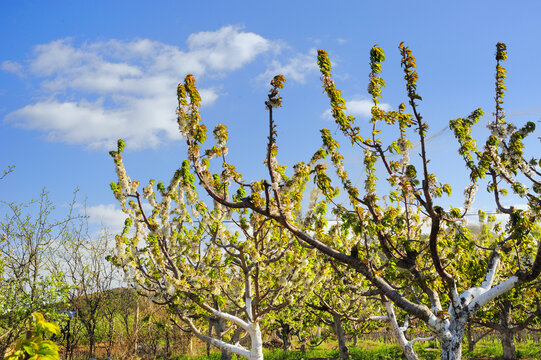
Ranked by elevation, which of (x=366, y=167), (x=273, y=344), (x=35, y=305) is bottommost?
(x=273, y=344)

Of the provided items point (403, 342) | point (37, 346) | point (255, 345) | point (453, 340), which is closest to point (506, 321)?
point (403, 342)

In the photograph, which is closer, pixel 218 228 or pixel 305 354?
pixel 218 228

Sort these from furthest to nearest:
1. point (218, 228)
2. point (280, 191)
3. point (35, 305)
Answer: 1. point (35, 305)
2. point (218, 228)
3. point (280, 191)

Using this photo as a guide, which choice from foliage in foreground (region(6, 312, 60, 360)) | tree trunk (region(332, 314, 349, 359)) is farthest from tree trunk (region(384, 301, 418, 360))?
foliage in foreground (region(6, 312, 60, 360))

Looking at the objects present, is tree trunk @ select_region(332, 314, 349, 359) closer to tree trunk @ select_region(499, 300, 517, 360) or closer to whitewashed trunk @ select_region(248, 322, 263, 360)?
tree trunk @ select_region(499, 300, 517, 360)

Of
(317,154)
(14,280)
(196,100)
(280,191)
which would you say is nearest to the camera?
(280,191)

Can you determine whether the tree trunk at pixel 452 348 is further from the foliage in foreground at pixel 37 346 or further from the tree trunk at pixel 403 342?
the foliage in foreground at pixel 37 346

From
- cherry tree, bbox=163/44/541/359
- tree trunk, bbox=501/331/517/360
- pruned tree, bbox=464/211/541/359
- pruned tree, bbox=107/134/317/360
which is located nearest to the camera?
cherry tree, bbox=163/44/541/359

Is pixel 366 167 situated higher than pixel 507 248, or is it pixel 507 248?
pixel 366 167

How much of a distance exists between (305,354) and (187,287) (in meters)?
16.2

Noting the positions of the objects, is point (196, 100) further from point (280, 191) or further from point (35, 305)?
point (35, 305)

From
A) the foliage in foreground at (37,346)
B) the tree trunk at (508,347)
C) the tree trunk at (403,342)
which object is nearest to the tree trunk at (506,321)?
the tree trunk at (508,347)

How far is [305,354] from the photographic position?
22.2 metres

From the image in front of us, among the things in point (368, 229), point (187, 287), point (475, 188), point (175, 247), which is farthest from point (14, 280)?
point (475, 188)
